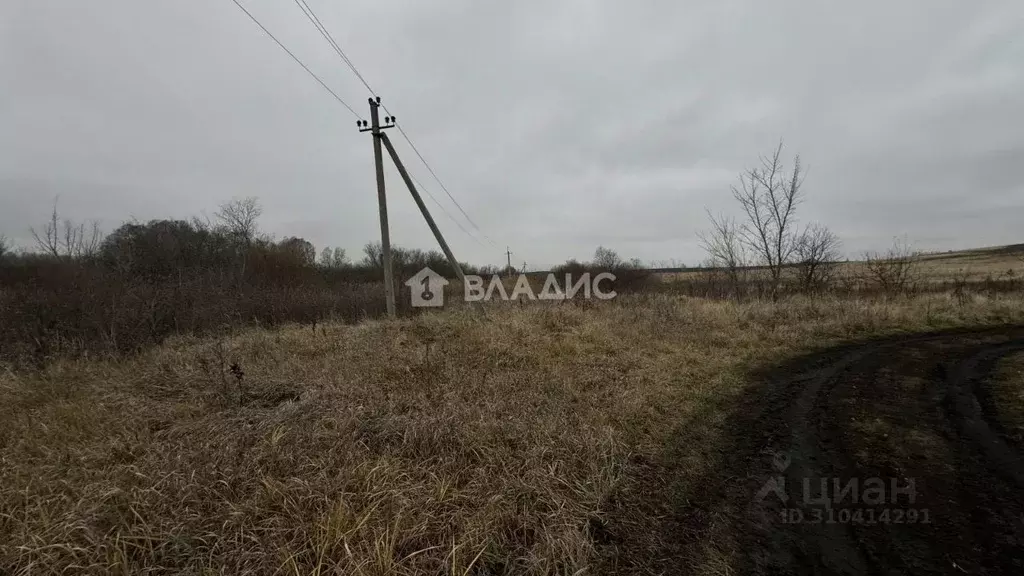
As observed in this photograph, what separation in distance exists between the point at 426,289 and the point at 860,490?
55.9 feet

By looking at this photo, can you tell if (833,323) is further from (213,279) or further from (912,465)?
(213,279)

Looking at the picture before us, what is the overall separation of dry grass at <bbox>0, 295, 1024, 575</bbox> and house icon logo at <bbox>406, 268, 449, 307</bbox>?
30.5ft

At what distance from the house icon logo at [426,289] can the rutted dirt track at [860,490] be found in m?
13.0

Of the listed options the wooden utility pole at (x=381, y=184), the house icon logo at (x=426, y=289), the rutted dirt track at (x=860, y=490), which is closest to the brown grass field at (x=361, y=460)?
the rutted dirt track at (x=860, y=490)

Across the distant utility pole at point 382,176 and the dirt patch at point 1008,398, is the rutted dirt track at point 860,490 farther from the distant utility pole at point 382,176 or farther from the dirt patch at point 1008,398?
→ the distant utility pole at point 382,176

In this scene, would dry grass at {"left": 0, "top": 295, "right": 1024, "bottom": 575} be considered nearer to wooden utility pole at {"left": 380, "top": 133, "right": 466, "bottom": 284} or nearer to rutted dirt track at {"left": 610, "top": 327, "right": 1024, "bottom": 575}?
rutted dirt track at {"left": 610, "top": 327, "right": 1024, "bottom": 575}

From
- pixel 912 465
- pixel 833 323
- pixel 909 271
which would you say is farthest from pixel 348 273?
pixel 909 271

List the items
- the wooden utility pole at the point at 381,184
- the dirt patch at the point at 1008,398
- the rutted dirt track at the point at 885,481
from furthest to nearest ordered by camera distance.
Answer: the wooden utility pole at the point at 381,184 < the dirt patch at the point at 1008,398 < the rutted dirt track at the point at 885,481

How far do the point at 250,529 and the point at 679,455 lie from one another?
3.29 metres

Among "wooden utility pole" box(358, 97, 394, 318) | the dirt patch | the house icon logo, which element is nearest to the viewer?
the dirt patch

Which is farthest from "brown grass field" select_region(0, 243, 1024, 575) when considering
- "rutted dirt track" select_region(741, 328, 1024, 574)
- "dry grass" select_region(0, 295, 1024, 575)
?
"rutted dirt track" select_region(741, 328, 1024, 574)

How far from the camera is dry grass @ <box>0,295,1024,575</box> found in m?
2.12

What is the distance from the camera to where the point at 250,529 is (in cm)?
221

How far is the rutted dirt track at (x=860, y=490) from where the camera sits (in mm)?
2092
